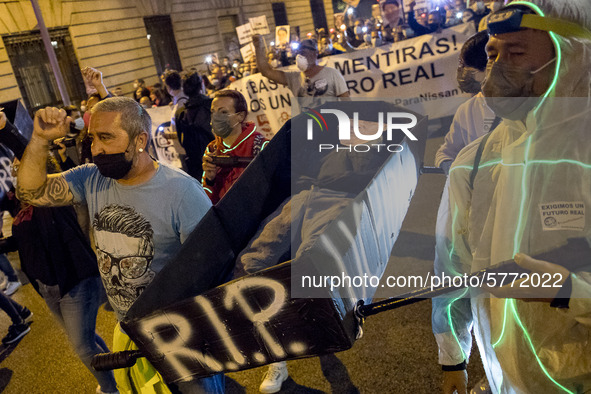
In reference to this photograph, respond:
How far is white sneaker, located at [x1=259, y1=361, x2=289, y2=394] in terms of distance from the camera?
327 cm

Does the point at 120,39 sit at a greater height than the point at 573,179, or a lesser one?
greater

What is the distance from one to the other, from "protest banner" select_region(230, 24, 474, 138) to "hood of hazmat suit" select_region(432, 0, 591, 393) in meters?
6.15

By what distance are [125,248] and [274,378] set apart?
1651 millimetres

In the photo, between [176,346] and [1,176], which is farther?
[1,176]

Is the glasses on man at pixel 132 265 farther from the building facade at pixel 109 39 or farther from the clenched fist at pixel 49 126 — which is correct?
the building facade at pixel 109 39

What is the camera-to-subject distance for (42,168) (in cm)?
238

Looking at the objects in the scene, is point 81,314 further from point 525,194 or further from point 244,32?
point 244,32

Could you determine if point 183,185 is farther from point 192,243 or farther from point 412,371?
point 412,371

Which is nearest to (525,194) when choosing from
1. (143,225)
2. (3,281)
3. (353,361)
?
(143,225)

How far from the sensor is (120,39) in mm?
19938

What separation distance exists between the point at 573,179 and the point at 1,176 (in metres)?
4.61

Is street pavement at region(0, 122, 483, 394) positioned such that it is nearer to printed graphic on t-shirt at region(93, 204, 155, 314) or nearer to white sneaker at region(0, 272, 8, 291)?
white sneaker at region(0, 272, 8, 291)

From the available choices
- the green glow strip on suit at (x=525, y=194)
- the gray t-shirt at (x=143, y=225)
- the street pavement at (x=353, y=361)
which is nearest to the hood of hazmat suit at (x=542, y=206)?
the green glow strip on suit at (x=525, y=194)

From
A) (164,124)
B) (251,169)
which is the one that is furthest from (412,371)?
(164,124)
